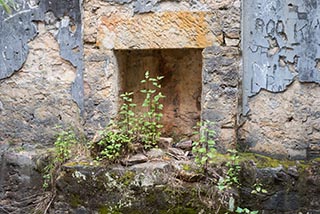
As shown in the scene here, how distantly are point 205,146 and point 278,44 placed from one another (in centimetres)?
99

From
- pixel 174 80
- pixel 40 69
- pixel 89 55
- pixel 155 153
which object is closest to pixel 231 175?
pixel 155 153

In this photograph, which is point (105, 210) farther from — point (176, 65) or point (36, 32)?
point (36, 32)

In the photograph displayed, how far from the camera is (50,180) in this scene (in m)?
3.42

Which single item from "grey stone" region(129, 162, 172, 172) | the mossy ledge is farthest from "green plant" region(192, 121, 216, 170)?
"grey stone" region(129, 162, 172, 172)

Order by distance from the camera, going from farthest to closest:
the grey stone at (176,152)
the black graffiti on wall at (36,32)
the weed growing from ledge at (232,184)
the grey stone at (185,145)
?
the black graffiti on wall at (36,32)
the grey stone at (185,145)
the grey stone at (176,152)
the weed growing from ledge at (232,184)

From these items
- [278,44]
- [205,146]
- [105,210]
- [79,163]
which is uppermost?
[278,44]

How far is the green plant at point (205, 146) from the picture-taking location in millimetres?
3047

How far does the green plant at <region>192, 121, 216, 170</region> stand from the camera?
3047 millimetres

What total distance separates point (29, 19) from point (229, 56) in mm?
1771

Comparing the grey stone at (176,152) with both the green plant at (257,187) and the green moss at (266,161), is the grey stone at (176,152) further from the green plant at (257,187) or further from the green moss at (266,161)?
the green plant at (257,187)

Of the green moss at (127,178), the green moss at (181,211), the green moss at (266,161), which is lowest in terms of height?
the green moss at (181,211)

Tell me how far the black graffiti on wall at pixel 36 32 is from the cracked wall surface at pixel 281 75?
1411mm

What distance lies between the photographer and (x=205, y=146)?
326cm

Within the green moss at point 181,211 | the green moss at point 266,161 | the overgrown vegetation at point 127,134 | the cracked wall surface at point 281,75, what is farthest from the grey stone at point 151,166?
the cracked wall surface at point 281,75
